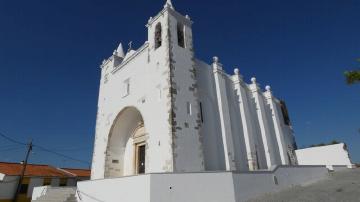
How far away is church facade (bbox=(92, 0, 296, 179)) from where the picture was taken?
37.4 feet

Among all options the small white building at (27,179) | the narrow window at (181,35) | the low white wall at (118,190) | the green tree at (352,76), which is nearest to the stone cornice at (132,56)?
the narrow window at (181,35)

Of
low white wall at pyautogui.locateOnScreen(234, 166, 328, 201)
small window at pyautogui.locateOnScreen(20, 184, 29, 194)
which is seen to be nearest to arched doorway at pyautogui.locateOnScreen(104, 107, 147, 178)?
low white wall at pyautogui.locateOnScreen(234, 166, 328, 201)

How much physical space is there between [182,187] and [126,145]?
30.0ft

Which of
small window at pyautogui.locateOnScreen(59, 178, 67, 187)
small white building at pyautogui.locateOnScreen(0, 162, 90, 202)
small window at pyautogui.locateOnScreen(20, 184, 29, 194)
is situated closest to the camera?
small white building at pyautogui.locateOnScreen(0, 162, 90, 202)

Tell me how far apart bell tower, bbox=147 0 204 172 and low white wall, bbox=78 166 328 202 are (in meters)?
2.05

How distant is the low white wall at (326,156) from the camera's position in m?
22.0

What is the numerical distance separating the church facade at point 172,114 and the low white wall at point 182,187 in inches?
63.3

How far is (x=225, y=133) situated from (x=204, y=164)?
9.32 ft

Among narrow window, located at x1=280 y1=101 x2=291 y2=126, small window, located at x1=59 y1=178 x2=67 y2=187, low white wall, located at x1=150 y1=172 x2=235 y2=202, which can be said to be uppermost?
narrow window, located at x1=280 y1=101 x2=291 y2=126

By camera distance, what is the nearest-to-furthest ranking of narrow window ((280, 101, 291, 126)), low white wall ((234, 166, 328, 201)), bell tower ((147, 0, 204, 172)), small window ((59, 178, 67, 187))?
1. low white wall ((234, 166, 328, 201))
2. bell tower ((147, 0, 204, 172))
3. narrow window ((280, 101, 291, 126))
4. small window ((59, 178, 67, 187))

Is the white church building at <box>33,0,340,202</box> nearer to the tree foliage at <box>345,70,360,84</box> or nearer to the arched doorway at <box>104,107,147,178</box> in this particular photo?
the arched doorway at <box>104,107,147,178</box>

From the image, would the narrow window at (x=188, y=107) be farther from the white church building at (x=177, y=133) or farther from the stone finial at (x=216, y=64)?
the stone finial at (x=216, y=64)

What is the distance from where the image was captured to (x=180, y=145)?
35.8ft

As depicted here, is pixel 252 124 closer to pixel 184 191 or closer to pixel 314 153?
pixel 314 153
